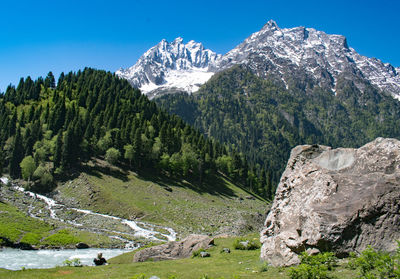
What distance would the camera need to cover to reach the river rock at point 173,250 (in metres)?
34.7

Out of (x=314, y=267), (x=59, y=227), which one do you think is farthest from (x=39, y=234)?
(x=314, y=267)

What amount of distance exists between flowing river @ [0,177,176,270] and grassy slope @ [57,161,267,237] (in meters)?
4.57

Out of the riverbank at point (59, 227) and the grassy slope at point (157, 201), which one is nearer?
the riverbank at point (59, 227)

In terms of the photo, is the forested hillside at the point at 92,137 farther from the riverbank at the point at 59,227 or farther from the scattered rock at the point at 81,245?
the scattered rock at the point at 81,245

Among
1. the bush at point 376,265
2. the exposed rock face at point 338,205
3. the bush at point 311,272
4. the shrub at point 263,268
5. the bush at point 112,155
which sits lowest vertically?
the shrub at point 263,268

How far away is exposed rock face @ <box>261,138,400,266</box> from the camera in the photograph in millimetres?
18703

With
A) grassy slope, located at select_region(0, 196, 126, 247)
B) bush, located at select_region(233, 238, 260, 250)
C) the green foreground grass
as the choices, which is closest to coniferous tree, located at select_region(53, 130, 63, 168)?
grassy slope, located at select_region(0, 196, 126, 247)

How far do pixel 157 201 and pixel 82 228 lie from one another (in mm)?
27558

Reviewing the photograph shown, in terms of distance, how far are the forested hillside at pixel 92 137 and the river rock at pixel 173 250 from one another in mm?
69331

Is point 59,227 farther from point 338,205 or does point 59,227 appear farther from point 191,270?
point 338,205

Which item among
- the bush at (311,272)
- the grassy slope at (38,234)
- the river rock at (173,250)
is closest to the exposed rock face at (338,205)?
the bush at (311,272)

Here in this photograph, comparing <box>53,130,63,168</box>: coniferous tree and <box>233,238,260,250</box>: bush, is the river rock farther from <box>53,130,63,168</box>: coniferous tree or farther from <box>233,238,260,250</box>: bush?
<box>53,130,63,168</box>: coniferous tree

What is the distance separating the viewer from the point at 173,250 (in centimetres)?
3581

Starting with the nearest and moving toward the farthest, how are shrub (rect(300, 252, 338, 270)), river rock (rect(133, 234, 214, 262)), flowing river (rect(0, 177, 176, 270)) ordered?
shrub (rect(300, 252, 338, 270)), river rock (rect(133, 234, 214, 262)), flowing river (rect(0, 177, 176, 270))
